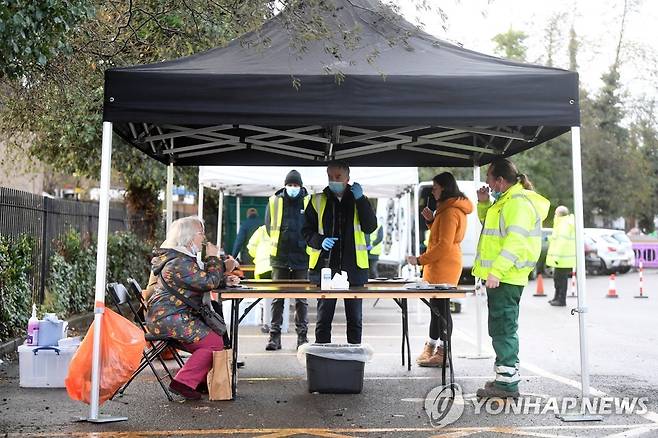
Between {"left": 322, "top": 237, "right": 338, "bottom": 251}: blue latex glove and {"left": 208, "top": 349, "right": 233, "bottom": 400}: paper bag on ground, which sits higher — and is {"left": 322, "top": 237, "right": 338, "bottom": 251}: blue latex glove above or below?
above

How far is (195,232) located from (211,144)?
6.82 feet

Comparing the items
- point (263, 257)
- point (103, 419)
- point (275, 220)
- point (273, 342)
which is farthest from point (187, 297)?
point (263, 257)

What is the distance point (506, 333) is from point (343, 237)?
1.95m

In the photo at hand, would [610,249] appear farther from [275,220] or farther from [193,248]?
[193,248]

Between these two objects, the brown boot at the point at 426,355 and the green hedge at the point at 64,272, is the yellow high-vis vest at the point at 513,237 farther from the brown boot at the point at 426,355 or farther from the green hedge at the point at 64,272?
the green hedge at the point at 64,272

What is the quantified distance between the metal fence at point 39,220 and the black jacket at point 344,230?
4443 millimetres

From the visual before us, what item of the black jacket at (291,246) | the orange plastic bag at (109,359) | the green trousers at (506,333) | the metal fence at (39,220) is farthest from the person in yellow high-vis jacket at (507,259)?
the metal fence at (39,220)

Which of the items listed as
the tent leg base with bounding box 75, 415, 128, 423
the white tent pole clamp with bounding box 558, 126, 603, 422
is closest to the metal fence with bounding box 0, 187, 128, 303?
the tent leg base with bounding box 75, 415, 128, 423

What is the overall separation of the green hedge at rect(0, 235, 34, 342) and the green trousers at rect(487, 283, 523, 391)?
19.6ft

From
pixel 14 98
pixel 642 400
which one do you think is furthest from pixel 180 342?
pixel 14 98

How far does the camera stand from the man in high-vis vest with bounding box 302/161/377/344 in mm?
8211

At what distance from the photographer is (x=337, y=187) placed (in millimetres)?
8219

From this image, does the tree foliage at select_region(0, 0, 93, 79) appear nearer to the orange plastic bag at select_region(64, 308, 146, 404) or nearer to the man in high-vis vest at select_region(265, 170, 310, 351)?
the orange plastic bag at select_region(64, 308, 146, 404)

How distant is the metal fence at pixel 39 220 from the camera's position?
1071 cm
